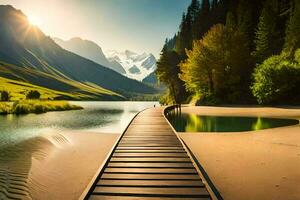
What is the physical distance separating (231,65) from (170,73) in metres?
21.2

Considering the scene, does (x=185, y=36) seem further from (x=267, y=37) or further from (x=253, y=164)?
(x=253, y=164)

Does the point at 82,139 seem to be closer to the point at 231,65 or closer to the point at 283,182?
the point at 283,182

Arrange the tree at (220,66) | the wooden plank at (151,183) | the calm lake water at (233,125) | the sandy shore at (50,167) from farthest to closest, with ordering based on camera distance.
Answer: the tree at (220,66), the calm lake water at (233,125), the sandy shore at (50,167), the wooden plank at (151,183)

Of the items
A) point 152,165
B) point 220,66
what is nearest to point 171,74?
point 220,66

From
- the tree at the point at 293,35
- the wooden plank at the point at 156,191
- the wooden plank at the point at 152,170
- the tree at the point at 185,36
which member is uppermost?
the tree at the point at 185,36

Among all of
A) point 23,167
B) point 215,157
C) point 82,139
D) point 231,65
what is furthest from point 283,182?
point 231,65

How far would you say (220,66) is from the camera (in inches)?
2756

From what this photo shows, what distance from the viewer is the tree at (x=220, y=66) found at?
A: 69.5 metres

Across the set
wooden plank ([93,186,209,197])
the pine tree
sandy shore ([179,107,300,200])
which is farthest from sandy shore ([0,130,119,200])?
the pine tree

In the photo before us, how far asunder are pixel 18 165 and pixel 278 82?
56180 millimetres

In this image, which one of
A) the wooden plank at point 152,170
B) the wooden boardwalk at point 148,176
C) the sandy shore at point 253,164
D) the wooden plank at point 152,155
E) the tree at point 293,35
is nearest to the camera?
the wooden boardwalk at point 148,176

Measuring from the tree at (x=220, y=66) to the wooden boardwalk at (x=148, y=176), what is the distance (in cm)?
5730

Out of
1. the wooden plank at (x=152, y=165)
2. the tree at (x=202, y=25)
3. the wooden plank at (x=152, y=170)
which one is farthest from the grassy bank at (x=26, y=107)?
the tree at (x=202, y=25)

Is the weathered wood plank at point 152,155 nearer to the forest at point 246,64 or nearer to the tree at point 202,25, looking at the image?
the forest at point 246,64
